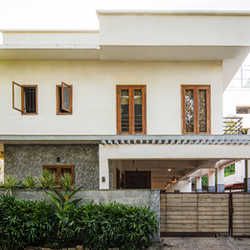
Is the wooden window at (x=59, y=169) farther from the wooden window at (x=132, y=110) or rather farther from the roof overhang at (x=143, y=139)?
the wooden window at (x=132, y=110)

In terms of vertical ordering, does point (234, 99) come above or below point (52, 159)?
above

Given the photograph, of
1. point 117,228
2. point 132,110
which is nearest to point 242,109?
point 132,110

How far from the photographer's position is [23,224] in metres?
9.69

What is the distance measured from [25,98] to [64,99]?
5.36 ft

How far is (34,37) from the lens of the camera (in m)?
13.3

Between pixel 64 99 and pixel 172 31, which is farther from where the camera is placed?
pixel 64 99

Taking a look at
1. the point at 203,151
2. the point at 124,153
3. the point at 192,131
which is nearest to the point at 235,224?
the point at 203,151

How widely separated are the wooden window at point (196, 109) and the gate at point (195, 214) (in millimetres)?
2649

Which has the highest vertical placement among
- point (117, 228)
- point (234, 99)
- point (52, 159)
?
point (234, 99)

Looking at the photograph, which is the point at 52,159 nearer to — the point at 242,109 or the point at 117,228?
the point at 117,228

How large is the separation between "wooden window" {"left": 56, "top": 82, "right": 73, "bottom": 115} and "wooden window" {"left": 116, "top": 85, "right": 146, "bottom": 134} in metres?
1.84

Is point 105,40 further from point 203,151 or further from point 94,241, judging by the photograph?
point 94,241

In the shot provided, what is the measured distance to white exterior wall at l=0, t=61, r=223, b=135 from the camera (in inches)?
499

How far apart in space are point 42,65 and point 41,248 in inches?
265
